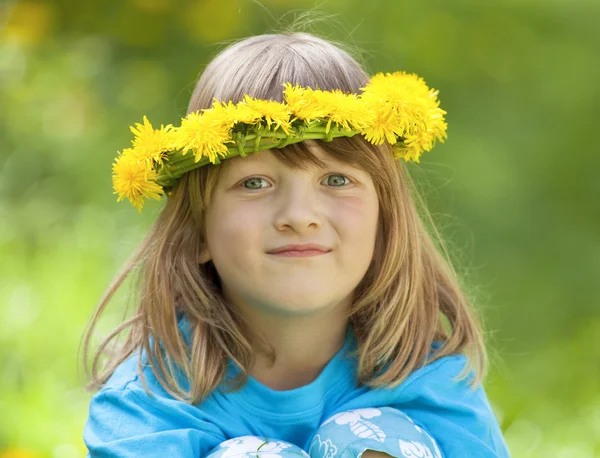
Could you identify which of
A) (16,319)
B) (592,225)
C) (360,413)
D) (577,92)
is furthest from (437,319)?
(577,92)

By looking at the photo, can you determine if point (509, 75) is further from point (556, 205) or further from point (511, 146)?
point (556, 205)

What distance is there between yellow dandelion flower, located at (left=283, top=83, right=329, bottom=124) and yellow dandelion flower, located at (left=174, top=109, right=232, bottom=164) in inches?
5.8

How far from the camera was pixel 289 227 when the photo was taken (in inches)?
89.3

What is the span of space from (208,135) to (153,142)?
0.63 ft

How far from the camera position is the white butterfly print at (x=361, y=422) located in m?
2.24

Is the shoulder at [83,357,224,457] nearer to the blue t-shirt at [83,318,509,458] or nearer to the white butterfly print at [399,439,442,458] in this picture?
the blue t-shirt at [83,318,509,458]

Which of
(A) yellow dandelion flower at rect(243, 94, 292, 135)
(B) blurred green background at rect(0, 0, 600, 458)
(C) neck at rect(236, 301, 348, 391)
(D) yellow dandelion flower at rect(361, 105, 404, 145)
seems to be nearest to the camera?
(A) yellow dandelion flower at rect(243, 94, 292, 135)

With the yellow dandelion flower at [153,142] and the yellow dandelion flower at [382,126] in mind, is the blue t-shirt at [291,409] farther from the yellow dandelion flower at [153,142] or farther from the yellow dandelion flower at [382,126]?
the yellow dandelion flower at [382,126]

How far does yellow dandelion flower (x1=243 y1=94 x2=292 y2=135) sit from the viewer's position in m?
2.19

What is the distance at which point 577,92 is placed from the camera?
5.55 m

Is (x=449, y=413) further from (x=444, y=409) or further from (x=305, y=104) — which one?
(x=305, y=104)

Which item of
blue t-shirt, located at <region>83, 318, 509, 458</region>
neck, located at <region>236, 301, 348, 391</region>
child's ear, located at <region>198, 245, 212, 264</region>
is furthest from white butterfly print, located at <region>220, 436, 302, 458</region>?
child's ear, located at <region>198, 245, 212, 264</region>

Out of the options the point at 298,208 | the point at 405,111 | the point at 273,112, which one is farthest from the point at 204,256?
the point at 405,111

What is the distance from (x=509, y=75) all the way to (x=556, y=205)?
806 mm
